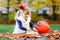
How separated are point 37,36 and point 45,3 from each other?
849 centimetres

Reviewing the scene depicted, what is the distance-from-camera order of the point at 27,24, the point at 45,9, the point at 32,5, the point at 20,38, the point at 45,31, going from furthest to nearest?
the point at 45,9 → the point at 32,5 → the point at 27,24 → the point at 45,31 → the point at 20,38

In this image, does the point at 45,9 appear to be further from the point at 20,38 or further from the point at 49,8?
the point at 20,38

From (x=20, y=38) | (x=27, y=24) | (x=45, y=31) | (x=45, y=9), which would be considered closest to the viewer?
(x=20, y=38)

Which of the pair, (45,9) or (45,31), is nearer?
(45,31)

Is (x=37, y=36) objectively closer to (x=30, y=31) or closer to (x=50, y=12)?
(x=30, y=31)

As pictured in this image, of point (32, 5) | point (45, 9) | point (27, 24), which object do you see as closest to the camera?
point (27, 24)

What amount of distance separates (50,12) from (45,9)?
57 cm

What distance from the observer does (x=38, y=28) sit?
9.90ft

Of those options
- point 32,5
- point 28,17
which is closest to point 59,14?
point 32,5

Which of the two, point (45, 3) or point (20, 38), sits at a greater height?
point (45, 3)

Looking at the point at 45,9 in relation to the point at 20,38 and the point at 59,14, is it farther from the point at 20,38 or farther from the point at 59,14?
the point at 20,38

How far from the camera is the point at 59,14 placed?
11266 mm

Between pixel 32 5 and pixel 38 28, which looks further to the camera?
pixel 32 5

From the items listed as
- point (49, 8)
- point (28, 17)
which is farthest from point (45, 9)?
point (28, 17)
